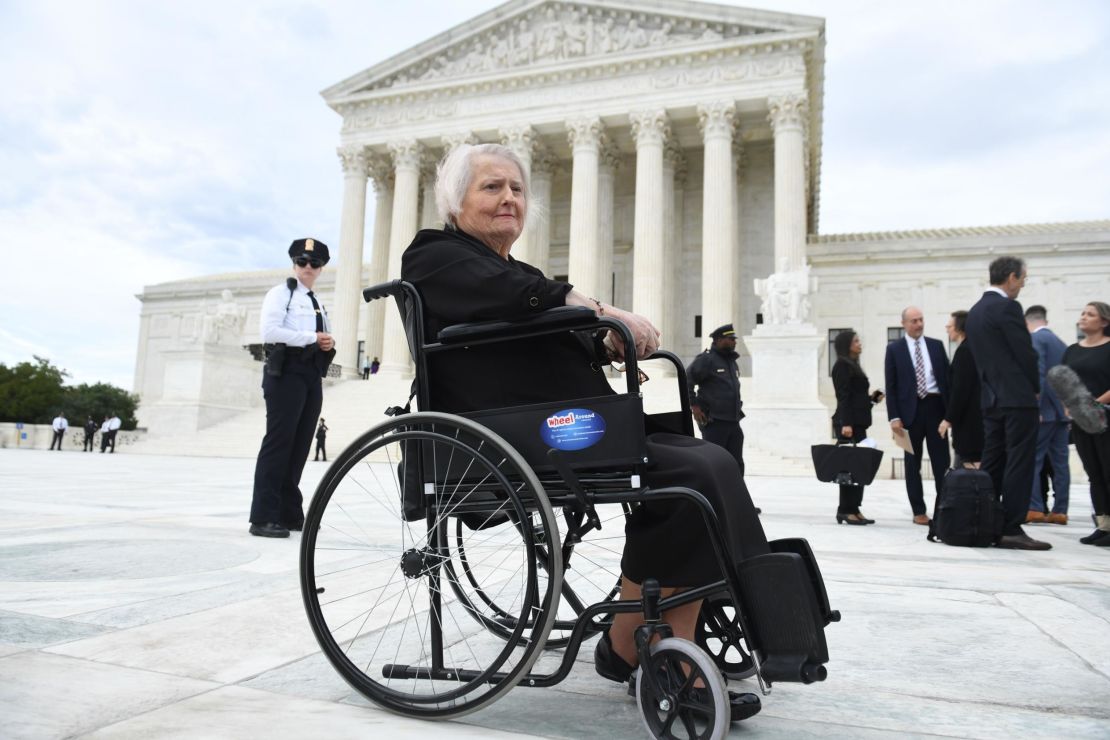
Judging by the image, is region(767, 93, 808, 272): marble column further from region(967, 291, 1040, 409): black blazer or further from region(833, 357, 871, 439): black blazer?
region(967, 291, 1040, 409): black blazer

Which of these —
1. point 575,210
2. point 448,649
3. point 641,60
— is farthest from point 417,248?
point 641,60

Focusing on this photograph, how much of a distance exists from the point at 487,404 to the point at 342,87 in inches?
1410

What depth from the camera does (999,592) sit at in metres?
3.46

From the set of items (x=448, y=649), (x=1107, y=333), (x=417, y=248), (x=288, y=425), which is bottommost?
(x=448, y=649)

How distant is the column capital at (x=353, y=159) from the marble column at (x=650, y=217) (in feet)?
40.6

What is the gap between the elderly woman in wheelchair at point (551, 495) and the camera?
64.6 inches

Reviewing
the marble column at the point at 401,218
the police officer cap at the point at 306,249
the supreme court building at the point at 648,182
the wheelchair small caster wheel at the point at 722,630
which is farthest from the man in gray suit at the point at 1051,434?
the marble column at the point at 401,218

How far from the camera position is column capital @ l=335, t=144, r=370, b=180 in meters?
33.8

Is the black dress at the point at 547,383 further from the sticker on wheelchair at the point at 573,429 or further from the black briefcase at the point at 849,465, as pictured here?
the black briefcase at the point at 849,465

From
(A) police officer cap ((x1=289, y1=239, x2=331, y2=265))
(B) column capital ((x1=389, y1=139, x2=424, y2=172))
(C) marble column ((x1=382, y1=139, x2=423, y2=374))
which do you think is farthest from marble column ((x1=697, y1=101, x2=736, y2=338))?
(A) police officer cap ((x1=289, y1=239, x2=331, y2=265))

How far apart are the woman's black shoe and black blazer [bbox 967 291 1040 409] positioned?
461 centimetres

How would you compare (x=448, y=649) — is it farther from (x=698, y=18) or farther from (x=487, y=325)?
(x=698, y=18)

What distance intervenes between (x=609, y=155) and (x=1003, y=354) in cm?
2867

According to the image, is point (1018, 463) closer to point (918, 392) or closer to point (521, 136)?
point (918, 392)
